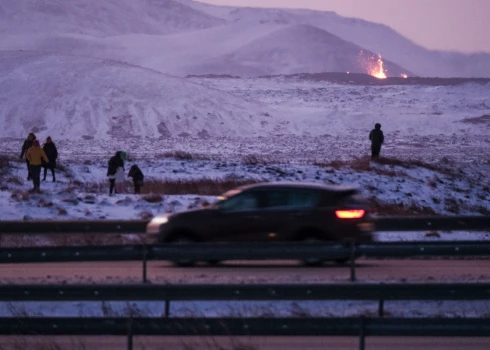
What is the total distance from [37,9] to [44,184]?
4276 inches

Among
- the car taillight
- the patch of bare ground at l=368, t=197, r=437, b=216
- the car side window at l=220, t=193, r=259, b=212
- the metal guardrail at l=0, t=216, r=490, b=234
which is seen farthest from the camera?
the patch of bare ground at l=368, t=197, r=437, b=216

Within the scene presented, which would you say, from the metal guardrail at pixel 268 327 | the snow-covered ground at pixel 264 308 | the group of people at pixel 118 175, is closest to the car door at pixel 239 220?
the snow-covered ground at pixel 264 308

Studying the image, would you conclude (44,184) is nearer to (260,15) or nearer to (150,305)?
(150,305)

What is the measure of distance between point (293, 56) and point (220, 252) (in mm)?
115061

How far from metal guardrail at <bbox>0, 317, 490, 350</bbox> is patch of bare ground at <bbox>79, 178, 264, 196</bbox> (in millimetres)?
20680

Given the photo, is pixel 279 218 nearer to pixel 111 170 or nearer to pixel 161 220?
pixel 161 220

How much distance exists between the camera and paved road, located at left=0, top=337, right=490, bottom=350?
9930 mm

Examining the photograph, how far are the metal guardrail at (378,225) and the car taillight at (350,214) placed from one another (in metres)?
0.89

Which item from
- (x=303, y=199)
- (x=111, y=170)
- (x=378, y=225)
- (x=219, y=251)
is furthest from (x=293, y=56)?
(x=219, y=251)

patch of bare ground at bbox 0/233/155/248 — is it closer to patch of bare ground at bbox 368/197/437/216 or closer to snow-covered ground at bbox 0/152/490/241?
snow-covered ground at bbox 0/152/490/241

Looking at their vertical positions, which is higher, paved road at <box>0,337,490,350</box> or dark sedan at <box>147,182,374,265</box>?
dark sedan at <box>147,182,374,265</box>

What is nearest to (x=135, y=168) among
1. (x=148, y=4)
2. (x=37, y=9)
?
(x=37, y=9)

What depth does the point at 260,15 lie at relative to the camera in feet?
540

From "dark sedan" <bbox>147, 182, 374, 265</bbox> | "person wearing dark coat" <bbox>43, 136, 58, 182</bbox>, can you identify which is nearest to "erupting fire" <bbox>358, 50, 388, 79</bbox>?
"person wearing dark coat" <bbox>43, 136, 58, 182</bbox>
